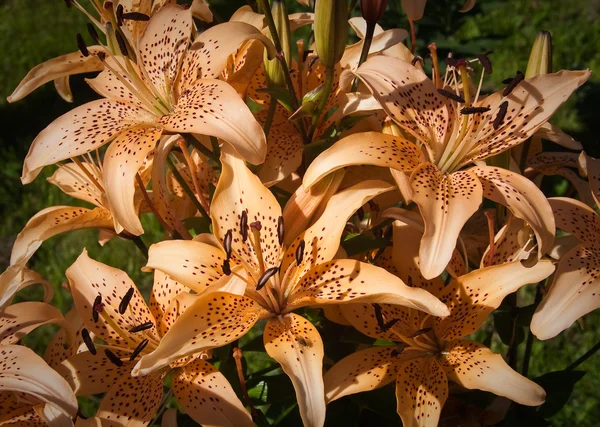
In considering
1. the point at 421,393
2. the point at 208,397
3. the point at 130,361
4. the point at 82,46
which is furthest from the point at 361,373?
the point at 82,46

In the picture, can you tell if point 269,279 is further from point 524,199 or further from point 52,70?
point 52,70

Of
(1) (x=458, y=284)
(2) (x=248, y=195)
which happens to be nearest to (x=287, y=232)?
(2) (x=248, y=195)

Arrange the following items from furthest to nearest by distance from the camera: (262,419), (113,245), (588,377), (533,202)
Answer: (113,245)
(588,377)
(262,419)
(533,202)

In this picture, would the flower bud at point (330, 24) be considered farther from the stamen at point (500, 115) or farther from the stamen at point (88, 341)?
the stamen at point (88, 341)

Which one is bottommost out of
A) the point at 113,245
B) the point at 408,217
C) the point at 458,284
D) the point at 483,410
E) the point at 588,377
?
the point at 588,377

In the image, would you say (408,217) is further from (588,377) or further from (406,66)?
(588,377)

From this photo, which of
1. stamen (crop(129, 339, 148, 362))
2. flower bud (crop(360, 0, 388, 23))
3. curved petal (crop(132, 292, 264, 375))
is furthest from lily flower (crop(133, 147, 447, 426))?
flower bud (crop(360, 0, 388, 23))

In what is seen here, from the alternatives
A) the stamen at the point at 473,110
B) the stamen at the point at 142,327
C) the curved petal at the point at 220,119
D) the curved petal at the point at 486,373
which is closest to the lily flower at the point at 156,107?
the curved petal at the point at 220,119
